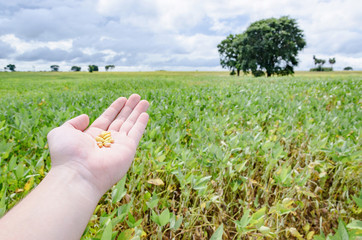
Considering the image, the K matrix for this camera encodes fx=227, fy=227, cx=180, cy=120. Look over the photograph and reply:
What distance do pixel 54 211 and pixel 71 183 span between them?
28cm

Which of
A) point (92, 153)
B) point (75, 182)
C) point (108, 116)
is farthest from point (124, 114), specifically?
point (75, 182)

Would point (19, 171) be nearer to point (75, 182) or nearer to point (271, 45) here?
point (75, 182)

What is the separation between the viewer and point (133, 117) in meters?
2.89

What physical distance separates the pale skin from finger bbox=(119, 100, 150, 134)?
0.04 ft

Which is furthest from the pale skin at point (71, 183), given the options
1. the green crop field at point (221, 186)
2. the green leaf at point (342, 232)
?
the green leaf at point (342, 232)

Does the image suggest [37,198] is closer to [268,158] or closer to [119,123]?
[119,123]

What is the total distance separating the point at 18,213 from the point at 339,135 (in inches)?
156

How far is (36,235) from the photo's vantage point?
3.95 ft

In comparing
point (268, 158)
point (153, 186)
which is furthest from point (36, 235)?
point (268, 158)

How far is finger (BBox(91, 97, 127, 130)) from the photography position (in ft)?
9.39

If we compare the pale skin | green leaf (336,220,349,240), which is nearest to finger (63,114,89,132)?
the pale skin

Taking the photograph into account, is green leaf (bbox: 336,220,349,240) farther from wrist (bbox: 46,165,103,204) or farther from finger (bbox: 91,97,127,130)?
finger (bbox: 91,97,127,130)

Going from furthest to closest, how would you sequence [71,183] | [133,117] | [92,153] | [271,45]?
1. [271,45]
2. [133,117]
3. [92,153]
4. [71,183]

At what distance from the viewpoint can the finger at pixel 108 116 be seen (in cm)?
286
